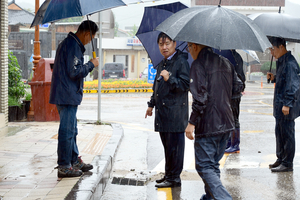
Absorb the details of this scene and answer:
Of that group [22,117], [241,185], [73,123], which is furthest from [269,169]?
[22,117]

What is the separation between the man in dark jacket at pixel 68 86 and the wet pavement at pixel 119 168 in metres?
0.32

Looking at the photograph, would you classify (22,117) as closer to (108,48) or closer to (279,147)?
(279,147)

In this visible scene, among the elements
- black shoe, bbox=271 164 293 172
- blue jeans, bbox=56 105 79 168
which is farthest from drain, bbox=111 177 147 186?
black shoe, bbox=271 164 293 172

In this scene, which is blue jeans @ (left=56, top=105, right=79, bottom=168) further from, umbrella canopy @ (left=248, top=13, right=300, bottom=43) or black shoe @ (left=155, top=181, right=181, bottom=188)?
umbrella canopy @ (left=248, top=13, right=300, bottom=43)

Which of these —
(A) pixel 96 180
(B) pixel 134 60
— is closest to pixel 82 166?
(A) pixel 96 180

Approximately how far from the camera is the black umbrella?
5.37 meters

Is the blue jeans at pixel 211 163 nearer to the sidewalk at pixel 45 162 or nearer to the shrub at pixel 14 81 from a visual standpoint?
the sidewalk at pixel 45 162

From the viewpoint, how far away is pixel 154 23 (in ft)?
17.5

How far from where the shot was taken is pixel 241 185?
494cm

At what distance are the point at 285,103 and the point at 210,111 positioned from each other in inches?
81.0

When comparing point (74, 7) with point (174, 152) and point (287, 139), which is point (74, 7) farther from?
point (287, 139)

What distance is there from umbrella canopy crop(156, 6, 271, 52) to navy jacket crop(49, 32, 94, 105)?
129 cm

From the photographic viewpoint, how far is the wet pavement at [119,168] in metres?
4.43

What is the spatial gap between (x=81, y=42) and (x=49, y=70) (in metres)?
5.24
